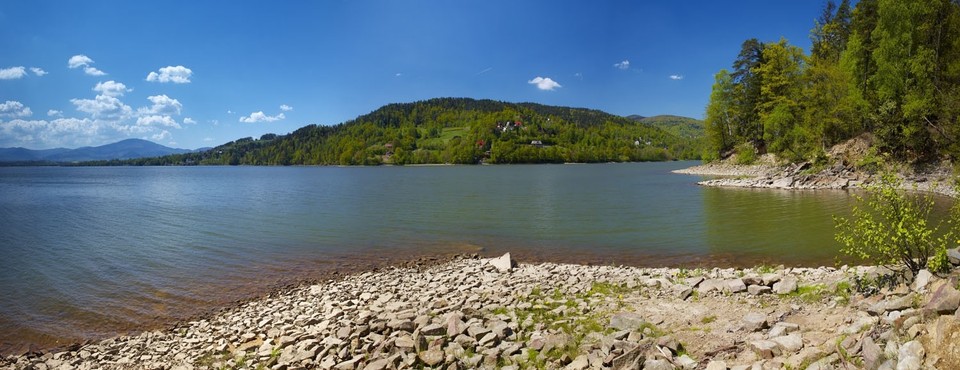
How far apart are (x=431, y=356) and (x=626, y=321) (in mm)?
4554

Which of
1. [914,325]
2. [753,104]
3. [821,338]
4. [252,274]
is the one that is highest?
[753,104]

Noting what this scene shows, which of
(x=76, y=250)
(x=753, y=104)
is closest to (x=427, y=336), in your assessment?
(x=76, y=250)

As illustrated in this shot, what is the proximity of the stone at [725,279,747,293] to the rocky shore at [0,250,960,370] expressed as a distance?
0.03 meters

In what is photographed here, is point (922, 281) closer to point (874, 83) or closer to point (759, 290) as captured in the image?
point (759, 290)

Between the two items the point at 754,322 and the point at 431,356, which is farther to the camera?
the point at 431,356

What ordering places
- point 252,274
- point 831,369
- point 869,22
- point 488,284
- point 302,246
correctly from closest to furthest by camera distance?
point 831,369 → point 488,284 → point 252,274 → point 302,246 → point 869,22

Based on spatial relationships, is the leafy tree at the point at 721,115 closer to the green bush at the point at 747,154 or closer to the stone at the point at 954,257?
the green bush at the point at 747,154

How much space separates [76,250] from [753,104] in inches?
Result: 3803

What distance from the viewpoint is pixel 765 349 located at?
780 centimetres

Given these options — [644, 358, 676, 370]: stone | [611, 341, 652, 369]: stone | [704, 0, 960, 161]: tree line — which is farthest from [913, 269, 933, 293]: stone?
[704, 0, 960, 161]: tree line

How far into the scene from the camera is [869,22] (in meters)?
51.1

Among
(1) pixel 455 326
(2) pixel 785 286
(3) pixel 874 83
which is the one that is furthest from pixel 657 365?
(3) pixel 874 83

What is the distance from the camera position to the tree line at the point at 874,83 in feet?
136

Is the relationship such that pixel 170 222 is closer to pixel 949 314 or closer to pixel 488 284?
pixel 488 284
